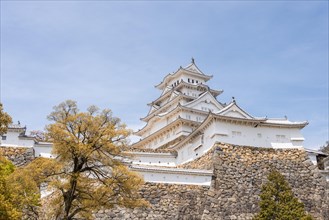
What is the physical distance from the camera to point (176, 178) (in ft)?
73.0

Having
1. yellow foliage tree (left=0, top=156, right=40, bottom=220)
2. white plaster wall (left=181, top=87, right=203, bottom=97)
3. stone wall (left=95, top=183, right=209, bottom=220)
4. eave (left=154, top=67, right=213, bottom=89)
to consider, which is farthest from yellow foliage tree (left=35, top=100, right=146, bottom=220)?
eave (left=154, top=67, right=213, bottom=89)

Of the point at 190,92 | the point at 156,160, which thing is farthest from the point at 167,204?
the point at 190,92

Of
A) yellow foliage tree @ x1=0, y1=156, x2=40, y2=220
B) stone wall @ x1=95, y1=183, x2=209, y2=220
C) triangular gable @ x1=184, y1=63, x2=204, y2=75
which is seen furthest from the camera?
triangular gable @ x1=184, y1=63, x2=204, y2=75

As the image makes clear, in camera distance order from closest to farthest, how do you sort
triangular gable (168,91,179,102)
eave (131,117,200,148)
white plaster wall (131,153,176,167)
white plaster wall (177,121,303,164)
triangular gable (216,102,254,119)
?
white plaster wall (177,121,303,164) → triangular gable (216,102,254,119) → white plaster wall (131,153,176,167) → eave (131,117,200,148) → triangular gable (168,91,179,102)

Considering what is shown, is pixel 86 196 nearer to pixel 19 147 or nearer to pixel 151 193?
pixel 151 193

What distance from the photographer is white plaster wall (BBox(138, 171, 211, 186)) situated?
71.6 feet

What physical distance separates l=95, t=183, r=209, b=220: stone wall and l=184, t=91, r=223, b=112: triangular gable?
545 inches

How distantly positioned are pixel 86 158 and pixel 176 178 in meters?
8.67

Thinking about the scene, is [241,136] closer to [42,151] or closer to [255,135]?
[255,135]

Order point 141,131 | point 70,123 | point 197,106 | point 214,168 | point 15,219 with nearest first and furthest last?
point 15,219
point 70,123
point 214,168
point 197,106
point 141,131

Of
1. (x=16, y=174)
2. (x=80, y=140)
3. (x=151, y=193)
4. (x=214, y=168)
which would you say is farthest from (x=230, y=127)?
(x=16, y=174)

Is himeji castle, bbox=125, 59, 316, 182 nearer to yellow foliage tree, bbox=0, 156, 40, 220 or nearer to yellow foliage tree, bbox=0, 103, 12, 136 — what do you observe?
yellow foliage tree, bbox=0, 156, 40, 220

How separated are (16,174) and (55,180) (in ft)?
4.51

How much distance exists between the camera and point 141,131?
38.4 metres
